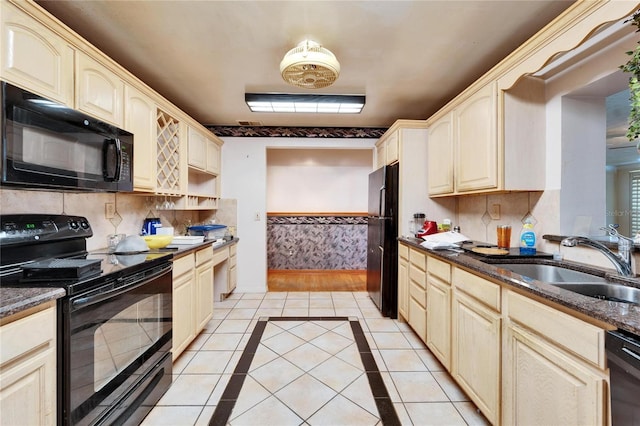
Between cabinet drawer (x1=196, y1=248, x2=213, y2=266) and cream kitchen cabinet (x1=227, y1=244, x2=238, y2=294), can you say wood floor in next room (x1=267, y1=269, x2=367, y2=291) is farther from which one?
cabinet drawer (x1=196, y1=248, x2=213, y2=266)

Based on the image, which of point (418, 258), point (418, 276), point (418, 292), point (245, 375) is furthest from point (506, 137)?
point (245, 375)

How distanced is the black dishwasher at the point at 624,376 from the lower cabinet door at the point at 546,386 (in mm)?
49

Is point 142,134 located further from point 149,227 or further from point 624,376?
point 624,376

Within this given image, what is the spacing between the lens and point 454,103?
7.20 feet

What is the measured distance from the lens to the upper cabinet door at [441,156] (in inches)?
90.4

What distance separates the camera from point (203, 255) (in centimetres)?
233

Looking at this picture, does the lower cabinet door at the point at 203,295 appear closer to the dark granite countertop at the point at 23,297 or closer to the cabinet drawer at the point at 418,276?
the dark granite countertop at the point at 23,297

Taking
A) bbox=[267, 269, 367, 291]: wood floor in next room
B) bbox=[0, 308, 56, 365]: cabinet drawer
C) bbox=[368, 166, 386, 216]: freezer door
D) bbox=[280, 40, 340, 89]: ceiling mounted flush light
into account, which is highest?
bbox=[280, 40, 340, 89]: ceiling mounted flush light

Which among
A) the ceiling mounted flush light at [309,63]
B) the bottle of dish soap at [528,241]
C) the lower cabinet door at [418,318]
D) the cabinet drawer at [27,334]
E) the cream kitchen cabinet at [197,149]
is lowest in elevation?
the lower cabinet door at [418,318]

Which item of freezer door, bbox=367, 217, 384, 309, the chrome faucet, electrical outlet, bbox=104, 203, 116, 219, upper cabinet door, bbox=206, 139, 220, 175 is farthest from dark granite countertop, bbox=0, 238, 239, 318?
freezer door, bbox=367, 217, 384, 309

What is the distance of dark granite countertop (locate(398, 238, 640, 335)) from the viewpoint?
2.53 feet

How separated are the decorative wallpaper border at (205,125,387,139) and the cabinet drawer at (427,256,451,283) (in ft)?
7.35

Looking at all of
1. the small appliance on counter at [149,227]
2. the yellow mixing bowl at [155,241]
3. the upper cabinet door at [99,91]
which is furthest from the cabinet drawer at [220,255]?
the upper cabinet door at [99,91]

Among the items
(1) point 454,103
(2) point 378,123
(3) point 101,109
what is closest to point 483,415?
(1) point 454,103
